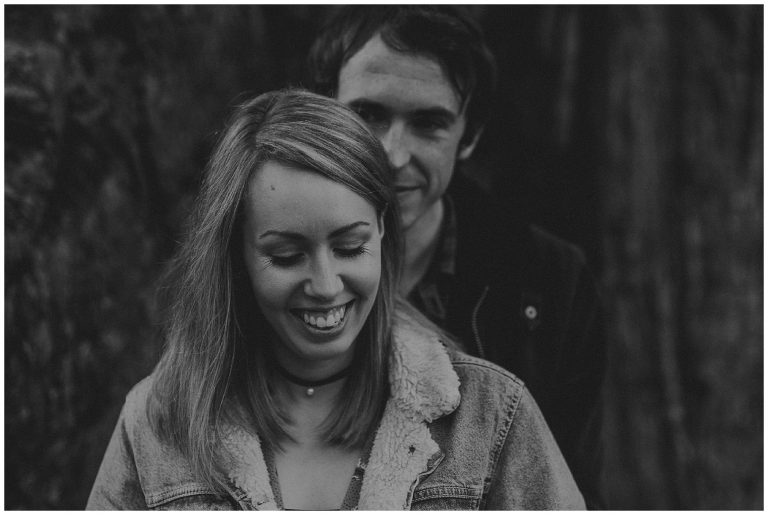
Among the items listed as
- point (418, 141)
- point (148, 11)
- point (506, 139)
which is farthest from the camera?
point (506, 139)

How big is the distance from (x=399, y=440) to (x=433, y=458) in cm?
9

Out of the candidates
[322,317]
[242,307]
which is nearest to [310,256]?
[322,317]

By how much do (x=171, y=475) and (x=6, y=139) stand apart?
4.39ft

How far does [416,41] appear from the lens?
2033 millimetres

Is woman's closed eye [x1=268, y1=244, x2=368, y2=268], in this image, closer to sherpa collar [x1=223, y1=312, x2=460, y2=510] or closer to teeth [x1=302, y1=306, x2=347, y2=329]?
teeth [x1=302, y1=306, x2=347, y2=329]

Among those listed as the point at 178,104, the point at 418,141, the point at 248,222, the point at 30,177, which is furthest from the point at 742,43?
the point at 30,177

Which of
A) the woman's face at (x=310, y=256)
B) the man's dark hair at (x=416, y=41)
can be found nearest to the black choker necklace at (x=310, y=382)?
the woman's face at (x=310, y=256)

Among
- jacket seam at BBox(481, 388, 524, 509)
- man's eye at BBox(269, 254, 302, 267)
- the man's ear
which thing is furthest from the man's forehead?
jacket seam at BBox(481, 388, 524, 509)

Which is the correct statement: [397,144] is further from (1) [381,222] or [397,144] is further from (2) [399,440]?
(2) [399,440]

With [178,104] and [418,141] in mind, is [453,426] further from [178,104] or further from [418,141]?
[178,104]

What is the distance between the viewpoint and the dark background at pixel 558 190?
101 inches

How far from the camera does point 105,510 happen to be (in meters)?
1.76

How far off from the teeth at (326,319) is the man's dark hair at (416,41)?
764 millimetres

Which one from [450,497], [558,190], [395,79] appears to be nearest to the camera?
[450,497]
